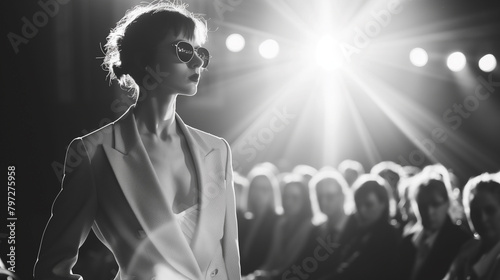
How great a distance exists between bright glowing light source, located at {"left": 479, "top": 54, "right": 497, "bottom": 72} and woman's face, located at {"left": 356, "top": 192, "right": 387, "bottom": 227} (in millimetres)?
3705

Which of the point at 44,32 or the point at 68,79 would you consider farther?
the point at 68,79

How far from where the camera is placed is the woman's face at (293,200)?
4.11 m

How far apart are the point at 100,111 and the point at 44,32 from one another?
70 cm

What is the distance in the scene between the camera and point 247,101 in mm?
6922

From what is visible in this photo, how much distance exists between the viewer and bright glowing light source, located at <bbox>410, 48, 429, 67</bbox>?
671 cm

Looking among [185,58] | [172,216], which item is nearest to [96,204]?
[172,216]

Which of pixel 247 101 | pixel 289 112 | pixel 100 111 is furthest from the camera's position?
pixel 289 112

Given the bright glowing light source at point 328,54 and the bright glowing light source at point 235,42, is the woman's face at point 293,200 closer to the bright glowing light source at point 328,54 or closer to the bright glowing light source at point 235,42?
the bright glowing light source at point 235,42

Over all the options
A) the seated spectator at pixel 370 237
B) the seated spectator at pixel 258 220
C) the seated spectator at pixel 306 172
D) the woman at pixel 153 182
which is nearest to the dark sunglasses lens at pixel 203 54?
the woman at pixel 153 182

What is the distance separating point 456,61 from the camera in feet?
22.2

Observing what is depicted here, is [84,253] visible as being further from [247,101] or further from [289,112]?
[289,112]

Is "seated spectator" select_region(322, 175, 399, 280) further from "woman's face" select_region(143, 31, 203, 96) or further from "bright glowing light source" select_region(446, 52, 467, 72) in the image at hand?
"bright glowing light source" select_region(446, 52, 467, 72)

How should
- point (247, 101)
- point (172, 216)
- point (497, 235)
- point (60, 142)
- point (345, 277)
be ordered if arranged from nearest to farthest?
point (172, 216)
point (497, 235)
point (345, 277)
point (60, 142)
point (247, 101)

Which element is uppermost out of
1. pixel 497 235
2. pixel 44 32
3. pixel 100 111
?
pixel 44 32
